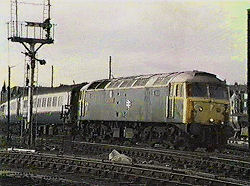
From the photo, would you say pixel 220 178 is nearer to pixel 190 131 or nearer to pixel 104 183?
pixel 104 183

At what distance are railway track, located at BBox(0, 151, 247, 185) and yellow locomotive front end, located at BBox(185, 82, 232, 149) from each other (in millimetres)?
5795

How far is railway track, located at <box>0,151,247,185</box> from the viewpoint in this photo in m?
12.9

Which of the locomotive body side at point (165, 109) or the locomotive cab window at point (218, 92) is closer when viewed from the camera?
the locomotive body side at point (165, 109)

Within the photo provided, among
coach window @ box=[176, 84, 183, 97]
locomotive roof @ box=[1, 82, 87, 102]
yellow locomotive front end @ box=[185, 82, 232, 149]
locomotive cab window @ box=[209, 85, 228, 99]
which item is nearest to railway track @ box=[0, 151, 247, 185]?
yellow locomotive front end @ box=[185, 82, 232, 149]

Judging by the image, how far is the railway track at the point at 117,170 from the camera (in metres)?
12.9

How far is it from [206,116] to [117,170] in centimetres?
741

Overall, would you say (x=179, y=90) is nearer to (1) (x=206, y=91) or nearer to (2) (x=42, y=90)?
(1) (x=206, y=91)

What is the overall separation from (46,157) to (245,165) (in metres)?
7.37

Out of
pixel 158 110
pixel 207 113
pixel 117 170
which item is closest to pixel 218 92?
pixel 207 113

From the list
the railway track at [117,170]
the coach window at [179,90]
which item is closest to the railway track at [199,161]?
the railway track at [117,170]

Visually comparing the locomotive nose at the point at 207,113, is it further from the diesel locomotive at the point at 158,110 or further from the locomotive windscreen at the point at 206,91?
the locomotive windscreen at the point at 206,91

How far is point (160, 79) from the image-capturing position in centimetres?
2355

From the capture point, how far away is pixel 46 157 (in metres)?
19.0

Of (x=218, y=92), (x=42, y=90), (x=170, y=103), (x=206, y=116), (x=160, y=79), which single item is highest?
(x=160, y=79)
